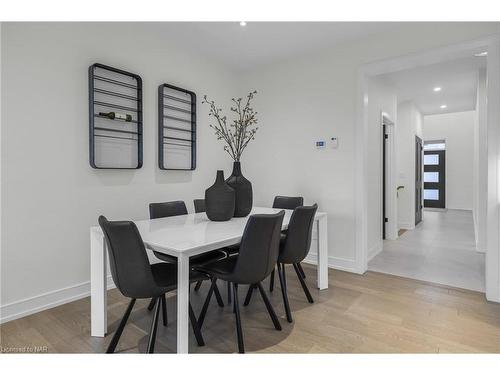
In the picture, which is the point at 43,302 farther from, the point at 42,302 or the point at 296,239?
the point at 296,239

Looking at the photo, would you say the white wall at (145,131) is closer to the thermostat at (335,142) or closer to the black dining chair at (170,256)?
the thermostat at (335,142)

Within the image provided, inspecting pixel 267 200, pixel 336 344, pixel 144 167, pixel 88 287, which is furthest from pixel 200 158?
pixel 336 344

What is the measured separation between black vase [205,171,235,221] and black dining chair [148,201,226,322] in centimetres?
30

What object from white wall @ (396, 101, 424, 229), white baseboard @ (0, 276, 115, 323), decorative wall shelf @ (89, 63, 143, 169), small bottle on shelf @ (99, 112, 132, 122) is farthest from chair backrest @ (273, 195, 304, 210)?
white wall @ (396, 101, 424, 229)

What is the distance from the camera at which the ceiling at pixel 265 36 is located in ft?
9.96

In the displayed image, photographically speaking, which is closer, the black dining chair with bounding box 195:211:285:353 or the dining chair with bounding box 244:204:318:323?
the black dining chair with bounding box 195:211:285:353

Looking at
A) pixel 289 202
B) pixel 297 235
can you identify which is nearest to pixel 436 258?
pixel 289 202

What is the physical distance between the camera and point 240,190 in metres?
2.57

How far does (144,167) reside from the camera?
315 centimetres

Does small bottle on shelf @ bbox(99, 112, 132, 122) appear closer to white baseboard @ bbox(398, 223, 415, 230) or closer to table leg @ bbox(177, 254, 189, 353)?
table leg @ bbox(177, 254, 189, 353)

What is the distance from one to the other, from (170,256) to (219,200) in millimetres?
565

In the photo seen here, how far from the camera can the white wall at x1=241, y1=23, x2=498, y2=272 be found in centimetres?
320
